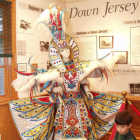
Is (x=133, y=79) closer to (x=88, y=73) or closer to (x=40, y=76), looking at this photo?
(x=88, y=73)

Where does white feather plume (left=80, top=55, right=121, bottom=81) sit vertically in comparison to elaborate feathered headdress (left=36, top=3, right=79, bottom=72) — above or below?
below

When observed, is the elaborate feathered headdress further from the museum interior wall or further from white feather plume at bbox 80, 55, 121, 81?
the museum interior wall

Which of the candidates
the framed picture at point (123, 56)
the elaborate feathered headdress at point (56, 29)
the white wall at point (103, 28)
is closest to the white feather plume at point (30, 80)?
the elaborate feathered headdress at point (56, 29)

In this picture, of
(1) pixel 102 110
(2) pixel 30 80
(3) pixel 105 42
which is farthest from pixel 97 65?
(3) pixel 105 42

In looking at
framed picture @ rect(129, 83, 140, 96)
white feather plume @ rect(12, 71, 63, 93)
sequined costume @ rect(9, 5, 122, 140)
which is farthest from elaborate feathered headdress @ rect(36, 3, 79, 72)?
framed picture @ rect(129, 83, 140, 96)

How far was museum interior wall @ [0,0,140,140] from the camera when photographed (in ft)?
9.91

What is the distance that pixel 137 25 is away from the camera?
3129 millimetres

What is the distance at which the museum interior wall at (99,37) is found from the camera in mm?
3020

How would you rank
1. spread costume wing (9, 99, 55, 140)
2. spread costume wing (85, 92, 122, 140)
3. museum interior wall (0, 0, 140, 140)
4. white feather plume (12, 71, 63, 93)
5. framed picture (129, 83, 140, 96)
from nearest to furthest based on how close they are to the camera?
white feather plume (12, 71, 63, 93)
spread costume wing (9, 99, 55, 140)
spread costume wing (85, 92, 122, 140)
framed picture (129, 83, 140, 96)
museum interior wall (0, 0, 140, 140)

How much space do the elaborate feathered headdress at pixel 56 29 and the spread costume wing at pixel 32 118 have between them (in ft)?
1.90

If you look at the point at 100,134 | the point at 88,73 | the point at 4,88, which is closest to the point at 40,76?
the point at 88,73

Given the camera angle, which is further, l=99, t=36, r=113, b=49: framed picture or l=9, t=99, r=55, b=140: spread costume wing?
l=99, t=36, r=113, b=49: framed picture

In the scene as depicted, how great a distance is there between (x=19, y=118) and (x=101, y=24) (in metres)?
1.95

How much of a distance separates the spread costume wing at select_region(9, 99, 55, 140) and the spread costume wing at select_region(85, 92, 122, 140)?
518 millimetres
